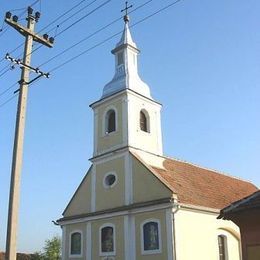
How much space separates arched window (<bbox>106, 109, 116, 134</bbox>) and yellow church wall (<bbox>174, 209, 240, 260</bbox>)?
752cm

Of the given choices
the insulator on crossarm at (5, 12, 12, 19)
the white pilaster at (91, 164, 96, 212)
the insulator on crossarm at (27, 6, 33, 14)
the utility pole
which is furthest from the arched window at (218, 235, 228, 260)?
the insulator on crossarm at (5, 12, 12, 19)

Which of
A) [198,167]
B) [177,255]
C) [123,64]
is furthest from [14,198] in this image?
[198,167]

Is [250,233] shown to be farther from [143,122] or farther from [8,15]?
[143,122]

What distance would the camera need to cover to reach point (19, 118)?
1476 centimetres

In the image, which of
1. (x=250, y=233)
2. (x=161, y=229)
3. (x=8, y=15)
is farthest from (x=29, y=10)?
(x=161, y=229)

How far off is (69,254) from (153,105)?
10.6m

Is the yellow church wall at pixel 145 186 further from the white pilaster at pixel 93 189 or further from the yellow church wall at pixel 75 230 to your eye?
the yellow church wall at pixel 75 230

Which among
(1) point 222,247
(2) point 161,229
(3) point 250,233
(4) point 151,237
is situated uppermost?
(2) point 161,229

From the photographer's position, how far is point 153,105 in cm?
2933

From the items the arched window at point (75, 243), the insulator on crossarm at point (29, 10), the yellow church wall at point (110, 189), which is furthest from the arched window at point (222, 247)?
the insulator on crossarm at point (29, 10)

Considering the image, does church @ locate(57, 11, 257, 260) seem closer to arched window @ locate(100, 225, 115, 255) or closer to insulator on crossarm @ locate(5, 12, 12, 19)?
arched window @ locate(100, 225, 115, 255)

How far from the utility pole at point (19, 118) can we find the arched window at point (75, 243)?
14447mm

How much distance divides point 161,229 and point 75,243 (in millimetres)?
7192

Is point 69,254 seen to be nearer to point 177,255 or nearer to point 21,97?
point 177,255
